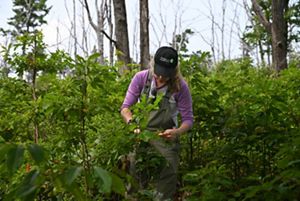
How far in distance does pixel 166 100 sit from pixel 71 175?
2.50 m

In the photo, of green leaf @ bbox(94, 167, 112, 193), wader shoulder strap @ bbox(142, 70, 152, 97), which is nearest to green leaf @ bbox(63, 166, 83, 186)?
green leaf @ bbox(94, 167, 112, 193)

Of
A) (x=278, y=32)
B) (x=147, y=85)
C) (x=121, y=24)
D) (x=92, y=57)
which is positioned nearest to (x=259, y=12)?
(x=278, y=32)

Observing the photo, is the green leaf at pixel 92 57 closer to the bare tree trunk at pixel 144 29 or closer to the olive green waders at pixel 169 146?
the olive green waders at pixel 169 146

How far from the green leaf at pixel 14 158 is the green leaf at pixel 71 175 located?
14 centimetres

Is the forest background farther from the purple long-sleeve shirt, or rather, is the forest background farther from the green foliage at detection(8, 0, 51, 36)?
the green foliage at detection(8, 0, 51, 36)

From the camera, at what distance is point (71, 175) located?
1256 mm

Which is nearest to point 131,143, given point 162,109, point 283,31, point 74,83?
point 74,83

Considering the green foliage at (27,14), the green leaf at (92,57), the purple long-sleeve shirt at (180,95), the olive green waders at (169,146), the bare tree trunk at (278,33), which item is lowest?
the olive green waders at (169,146)

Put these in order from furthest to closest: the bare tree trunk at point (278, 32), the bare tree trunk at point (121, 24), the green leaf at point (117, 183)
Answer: the bare tree trunk at point (121, 24) < the bare tree trunk at point (278, 32) < the green leaf at point (117, 183)

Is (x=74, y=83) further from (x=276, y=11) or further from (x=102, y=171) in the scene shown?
(x=276, y=11)

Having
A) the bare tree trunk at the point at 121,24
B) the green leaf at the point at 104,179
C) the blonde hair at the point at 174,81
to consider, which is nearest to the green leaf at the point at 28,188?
the green leaf at the point at 104,179

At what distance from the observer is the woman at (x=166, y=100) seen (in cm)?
349

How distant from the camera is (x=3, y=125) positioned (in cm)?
427

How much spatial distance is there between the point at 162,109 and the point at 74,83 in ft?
3.16
